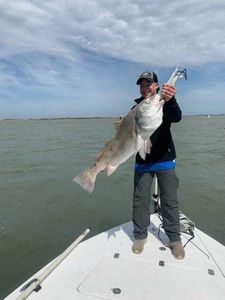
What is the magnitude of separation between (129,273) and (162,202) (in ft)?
4.20

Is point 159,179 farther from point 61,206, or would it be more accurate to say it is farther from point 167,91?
point 61,206

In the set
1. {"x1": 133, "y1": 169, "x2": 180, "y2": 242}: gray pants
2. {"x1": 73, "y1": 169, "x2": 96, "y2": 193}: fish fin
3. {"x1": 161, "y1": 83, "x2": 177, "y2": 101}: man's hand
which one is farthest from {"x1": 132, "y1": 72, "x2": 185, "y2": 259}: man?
{"x1": 73, "y1": 169, "x2": 96, "y2": 193}: fish fin

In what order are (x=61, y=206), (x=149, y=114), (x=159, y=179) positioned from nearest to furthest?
(x=149, y=114) → (x=159, y=179) → (x=61, y=206)

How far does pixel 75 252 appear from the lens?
480 centimetres

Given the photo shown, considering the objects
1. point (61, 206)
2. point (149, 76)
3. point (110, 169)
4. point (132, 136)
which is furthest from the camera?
point (61, 206)

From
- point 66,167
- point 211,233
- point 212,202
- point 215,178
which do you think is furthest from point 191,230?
point 66,167

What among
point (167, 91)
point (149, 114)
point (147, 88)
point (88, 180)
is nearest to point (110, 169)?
point (88, 180)

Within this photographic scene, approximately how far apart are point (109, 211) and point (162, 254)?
16.9ft

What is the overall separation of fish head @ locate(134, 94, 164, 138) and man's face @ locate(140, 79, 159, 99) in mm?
925

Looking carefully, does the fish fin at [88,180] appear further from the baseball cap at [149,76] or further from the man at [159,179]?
the baseball cap at [149,76]

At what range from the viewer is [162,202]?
4977 millimetres

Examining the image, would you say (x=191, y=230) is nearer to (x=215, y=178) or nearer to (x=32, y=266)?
(x=32, y=266)

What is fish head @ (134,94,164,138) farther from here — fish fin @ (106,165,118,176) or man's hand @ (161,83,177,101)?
fish fin @ (106,165,118,176)

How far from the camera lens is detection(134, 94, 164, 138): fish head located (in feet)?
11.8
